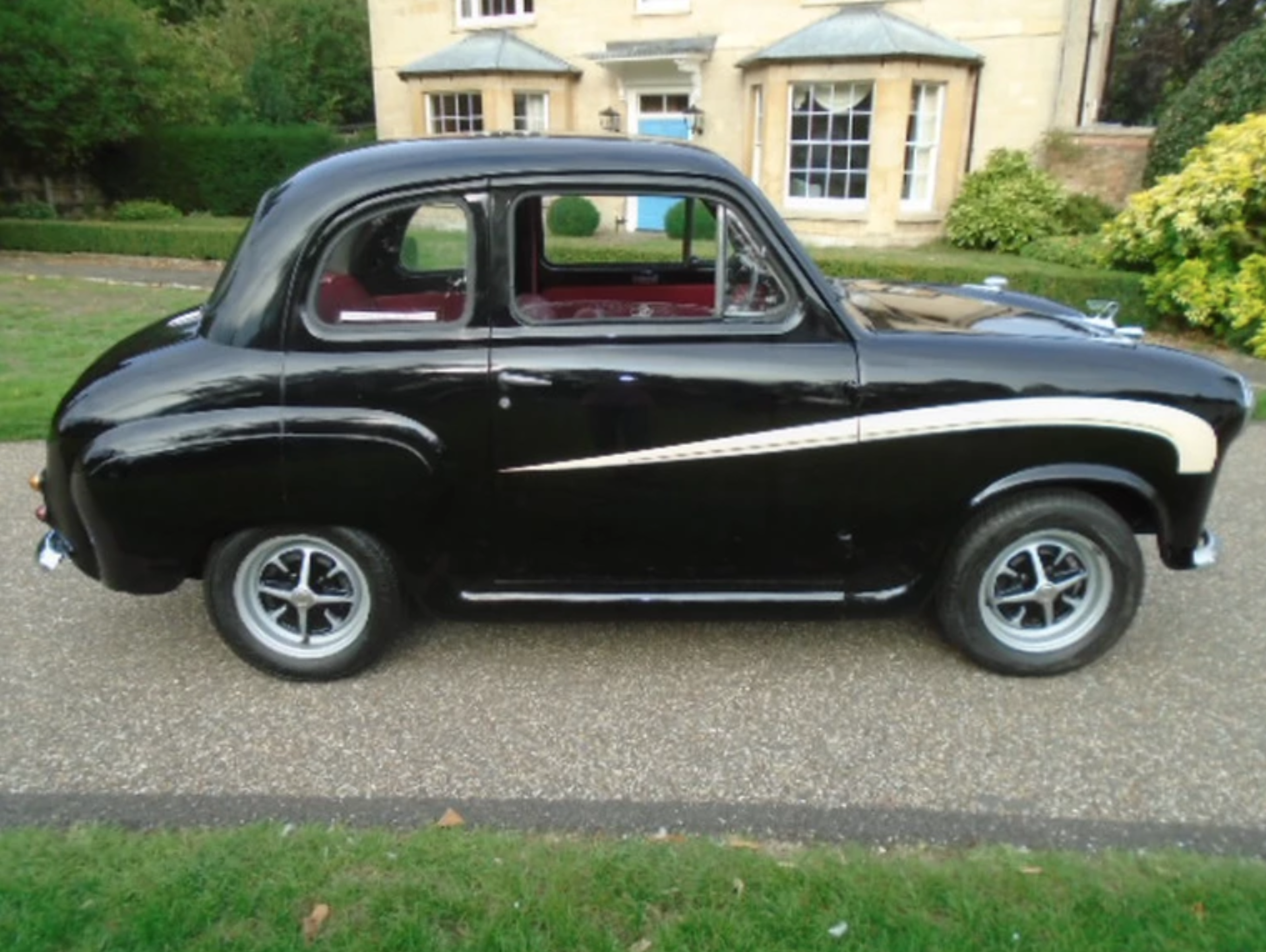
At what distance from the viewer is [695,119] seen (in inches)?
679

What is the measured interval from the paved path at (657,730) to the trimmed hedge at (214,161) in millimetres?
19875

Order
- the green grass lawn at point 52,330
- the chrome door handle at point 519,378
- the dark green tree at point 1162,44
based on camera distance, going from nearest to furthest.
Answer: the chrome door handle at point 519,378 → the green grass lawn at point 52,330 → the dark green tree at point 1162,44

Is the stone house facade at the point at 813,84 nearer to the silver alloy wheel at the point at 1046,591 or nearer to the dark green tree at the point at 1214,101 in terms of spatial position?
the dark green tree at the point at 1214,101

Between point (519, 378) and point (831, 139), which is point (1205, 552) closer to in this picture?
point (519, 378)

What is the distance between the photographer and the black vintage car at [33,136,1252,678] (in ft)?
10.2

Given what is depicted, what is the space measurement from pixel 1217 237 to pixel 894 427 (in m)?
8.12

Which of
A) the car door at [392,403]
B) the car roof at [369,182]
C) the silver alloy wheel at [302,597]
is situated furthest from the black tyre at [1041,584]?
the silver alloy wheel at [302,597]

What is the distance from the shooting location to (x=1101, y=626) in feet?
11.3

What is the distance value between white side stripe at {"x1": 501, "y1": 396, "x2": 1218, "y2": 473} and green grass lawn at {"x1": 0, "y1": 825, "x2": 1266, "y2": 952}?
49.1 inches

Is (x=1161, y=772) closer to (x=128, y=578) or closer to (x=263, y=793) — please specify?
(x=263, y=793)

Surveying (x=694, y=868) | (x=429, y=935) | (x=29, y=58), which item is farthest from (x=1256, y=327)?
(x=29, y=58)

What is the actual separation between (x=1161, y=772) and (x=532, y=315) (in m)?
2.56

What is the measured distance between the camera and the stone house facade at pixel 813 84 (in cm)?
1526

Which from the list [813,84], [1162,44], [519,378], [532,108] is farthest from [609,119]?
[1162,44]
